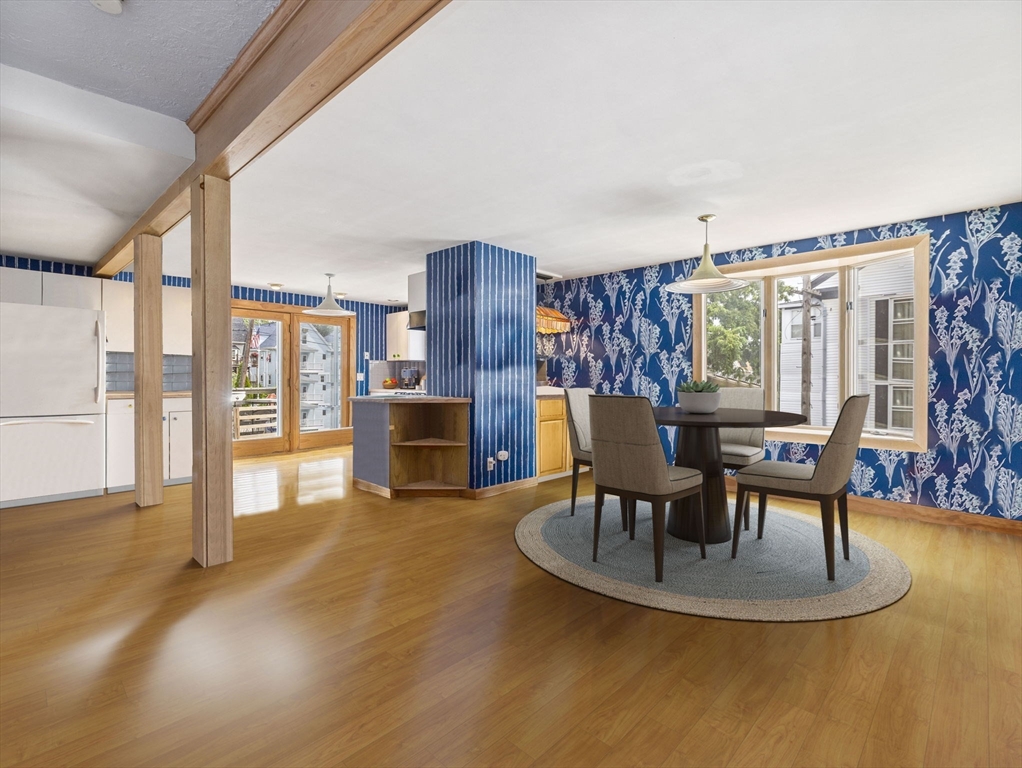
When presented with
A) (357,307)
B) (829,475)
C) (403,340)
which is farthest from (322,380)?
(829,475)

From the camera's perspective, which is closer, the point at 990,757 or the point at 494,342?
the point at 990,757

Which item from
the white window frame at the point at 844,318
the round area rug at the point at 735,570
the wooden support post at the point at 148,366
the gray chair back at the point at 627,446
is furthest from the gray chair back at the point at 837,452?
the wooden support post at the point at 148,366

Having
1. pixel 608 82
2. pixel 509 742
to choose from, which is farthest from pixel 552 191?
pixel 509 742

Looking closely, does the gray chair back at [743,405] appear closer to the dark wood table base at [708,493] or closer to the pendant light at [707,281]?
the dark wood table base at [708,493]

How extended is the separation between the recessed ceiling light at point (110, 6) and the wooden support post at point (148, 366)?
8.90 feet

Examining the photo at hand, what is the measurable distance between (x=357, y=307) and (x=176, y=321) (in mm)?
3158

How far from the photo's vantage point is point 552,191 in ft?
11.6

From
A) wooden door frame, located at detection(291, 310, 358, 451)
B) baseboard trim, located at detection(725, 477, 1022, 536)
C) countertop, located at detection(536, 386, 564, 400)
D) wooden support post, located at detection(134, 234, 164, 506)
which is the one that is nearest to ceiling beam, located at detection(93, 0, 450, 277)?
wooden support post, located at detection(134, 234, 164, 506)

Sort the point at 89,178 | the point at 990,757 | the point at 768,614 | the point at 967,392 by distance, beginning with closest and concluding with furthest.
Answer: the point at 990,757 → the point at 768,614 → the point at 89,178 → the point at 967,392

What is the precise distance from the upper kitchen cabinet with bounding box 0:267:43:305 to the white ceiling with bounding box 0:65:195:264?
802mm

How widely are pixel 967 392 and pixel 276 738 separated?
5085 mm

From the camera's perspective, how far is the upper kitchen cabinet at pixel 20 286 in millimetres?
4691

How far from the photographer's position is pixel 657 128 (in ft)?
8.62

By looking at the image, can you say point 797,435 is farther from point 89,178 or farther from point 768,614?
point 89,178
